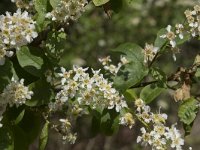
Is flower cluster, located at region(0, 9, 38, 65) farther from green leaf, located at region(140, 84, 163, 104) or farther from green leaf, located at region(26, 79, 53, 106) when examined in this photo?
green leaf, located at region(140, 84, 163, 104)

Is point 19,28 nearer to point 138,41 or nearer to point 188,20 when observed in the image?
point 188,20

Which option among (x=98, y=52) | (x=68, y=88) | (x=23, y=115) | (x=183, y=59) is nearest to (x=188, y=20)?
(x=68, y=88)

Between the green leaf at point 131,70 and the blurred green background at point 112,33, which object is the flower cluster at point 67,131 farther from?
the blurred green background at point 112,33

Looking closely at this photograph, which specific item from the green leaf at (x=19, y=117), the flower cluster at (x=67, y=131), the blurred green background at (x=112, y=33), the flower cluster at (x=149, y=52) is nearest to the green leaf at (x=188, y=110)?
the flower cluster at (x=149, y=52)

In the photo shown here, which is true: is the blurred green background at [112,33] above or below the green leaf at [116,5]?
above

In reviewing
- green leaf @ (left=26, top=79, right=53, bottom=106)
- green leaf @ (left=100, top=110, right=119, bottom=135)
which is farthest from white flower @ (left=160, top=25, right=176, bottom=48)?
green leaf @ (left=26, top=79, right=53, bottom=106)

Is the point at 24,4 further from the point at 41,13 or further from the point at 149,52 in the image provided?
the point at 149,52
